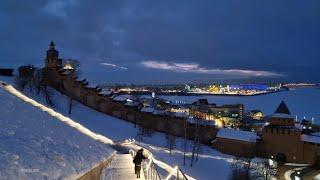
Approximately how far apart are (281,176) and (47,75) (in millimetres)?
26229

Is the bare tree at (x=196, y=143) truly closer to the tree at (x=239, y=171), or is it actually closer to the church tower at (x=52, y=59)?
the tree at (x=239, y=171)

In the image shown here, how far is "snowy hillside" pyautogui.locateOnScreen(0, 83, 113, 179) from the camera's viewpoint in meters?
9.41

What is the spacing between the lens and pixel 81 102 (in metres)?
47.3

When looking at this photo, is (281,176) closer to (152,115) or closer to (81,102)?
(152,115)

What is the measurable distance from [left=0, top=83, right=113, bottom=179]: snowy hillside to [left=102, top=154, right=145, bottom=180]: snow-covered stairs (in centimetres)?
43

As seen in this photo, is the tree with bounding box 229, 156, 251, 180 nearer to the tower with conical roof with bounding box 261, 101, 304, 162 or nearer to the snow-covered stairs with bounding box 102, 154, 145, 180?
the tower with conical roof with bounding box 261, 101, 304, 162

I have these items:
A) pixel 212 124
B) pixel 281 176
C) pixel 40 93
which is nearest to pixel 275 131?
pixel 212 124

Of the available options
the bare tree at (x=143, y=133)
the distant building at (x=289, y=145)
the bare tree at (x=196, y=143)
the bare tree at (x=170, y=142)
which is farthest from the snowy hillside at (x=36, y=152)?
the distant building at (x=289, y=145)

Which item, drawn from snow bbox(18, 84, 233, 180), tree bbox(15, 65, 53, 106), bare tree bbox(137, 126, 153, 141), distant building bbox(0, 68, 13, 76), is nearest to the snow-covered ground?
snow bbox(18, 84, 233, 180)

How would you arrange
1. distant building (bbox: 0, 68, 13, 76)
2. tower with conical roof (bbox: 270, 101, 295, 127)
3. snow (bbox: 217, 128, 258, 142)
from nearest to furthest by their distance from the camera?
snow (bbox: 217, 128, 258, 142)
tower with conical roof (bbox: 270, 101, 295, 127)
distant building (bbox: 0, 68, 13, 76)

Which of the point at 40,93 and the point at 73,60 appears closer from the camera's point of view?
the point at 40,93

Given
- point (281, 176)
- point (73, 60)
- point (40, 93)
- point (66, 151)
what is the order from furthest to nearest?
1. point (73, 60)
2. point (40, 93)
3. point (281, 176)
4. point (66, 151)

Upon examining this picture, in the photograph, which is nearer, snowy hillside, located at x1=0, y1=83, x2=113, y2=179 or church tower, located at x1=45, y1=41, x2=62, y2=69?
snowy hillside, located at x1=0, y1=83, x2=113, y2=179

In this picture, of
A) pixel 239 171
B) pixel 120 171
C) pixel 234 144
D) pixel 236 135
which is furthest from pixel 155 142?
pixel 120 171
